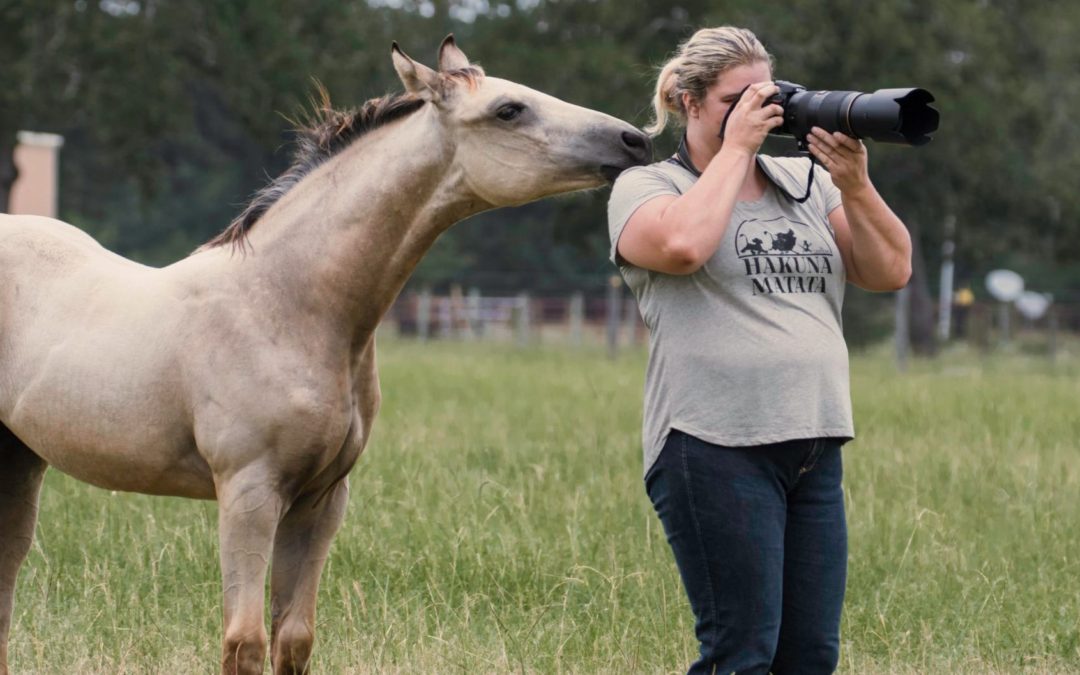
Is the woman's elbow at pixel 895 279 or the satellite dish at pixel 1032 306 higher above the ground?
the woman's elbow at pixel 895 279

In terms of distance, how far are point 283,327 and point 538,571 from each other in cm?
204

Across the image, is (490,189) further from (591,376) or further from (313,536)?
(591,376)

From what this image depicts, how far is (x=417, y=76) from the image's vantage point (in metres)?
3.74

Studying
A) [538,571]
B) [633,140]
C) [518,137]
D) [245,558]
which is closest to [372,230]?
[518,137]

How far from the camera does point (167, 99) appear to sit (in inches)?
1129

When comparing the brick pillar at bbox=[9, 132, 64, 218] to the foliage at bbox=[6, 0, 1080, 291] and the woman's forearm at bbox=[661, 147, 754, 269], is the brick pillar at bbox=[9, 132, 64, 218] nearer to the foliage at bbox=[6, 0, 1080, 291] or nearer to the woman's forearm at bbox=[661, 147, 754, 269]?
the foliage at bbox=[6, 0, 1080, 291]

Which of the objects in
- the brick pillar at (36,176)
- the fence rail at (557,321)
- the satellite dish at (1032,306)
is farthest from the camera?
the satellite dish at (1032,306)

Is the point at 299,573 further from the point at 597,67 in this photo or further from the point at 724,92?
the point at 597,67

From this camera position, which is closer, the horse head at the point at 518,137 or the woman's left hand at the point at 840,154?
the woman's left hand at the point at 840,154

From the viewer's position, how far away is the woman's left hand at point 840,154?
3.48 meters

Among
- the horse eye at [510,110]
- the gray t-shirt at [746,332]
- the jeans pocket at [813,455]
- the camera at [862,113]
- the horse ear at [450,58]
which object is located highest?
the horse ear at [450,58]

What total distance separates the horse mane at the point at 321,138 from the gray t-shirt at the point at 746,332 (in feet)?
2.39

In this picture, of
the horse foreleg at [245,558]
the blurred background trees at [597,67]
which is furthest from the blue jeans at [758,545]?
the blurred background trees at [597,67]

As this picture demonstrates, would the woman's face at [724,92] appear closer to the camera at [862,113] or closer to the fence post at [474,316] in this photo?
the camera at [862,113]
